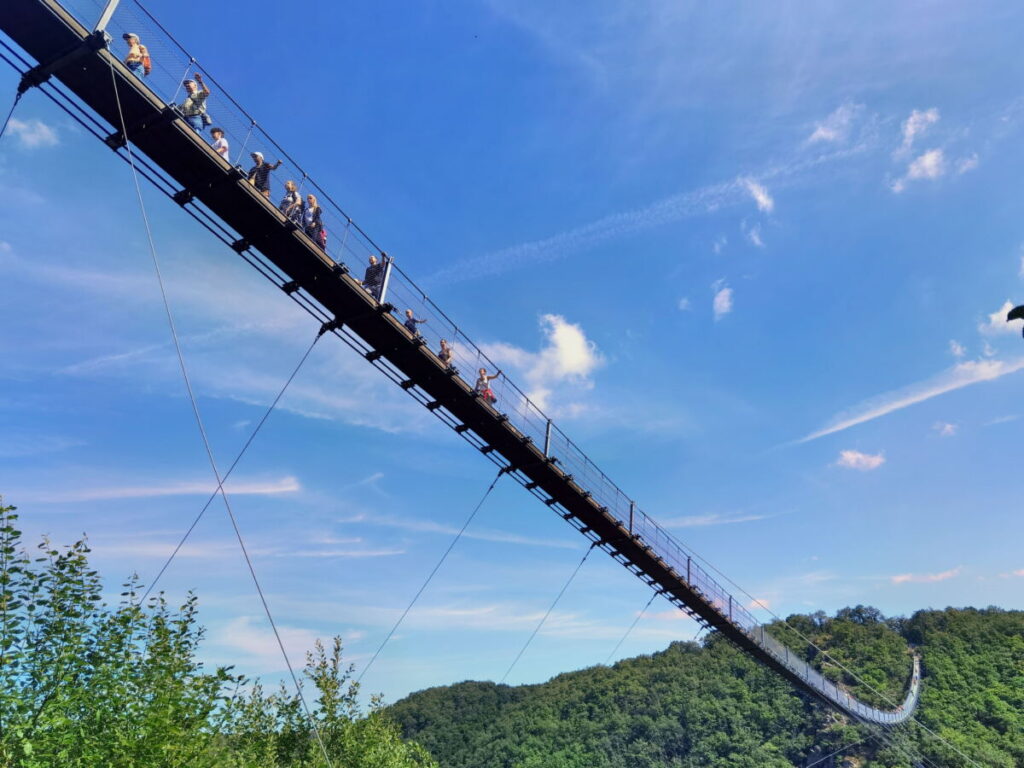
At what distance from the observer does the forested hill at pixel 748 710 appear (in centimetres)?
5694

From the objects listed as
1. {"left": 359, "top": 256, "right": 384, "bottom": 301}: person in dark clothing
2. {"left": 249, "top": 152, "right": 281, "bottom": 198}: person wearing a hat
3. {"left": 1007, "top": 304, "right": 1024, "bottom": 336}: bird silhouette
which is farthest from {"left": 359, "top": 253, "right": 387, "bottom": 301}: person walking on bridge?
{"left": 1007, "top": 304, "right": 1024, "bottom": 336}: bird silhouette

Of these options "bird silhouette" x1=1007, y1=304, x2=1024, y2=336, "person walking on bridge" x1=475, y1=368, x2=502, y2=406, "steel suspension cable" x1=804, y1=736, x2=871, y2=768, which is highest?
"person walking on bridge" x1=475, y1=368, x2=502, y2=406

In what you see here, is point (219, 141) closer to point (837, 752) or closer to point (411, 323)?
point (411, 323)

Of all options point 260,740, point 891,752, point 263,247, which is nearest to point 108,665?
point 260,740

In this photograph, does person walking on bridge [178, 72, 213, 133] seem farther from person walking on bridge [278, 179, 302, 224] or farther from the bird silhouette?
the bird silhouette

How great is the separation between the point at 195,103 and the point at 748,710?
86192 mm

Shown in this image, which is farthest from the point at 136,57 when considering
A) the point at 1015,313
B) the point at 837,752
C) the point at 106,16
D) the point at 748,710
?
the point at 748,710

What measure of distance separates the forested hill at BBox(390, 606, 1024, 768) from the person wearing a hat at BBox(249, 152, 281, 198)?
48.2 metres

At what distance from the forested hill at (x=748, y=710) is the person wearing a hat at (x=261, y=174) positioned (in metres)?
48.2

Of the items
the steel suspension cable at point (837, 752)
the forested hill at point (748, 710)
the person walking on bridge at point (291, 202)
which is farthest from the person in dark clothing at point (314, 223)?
the steel suspension cable at point (837, 752)

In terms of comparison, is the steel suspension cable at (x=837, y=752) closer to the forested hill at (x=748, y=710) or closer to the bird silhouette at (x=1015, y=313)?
the forested hill at (x=748, y=710)

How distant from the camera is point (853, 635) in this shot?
251 ft

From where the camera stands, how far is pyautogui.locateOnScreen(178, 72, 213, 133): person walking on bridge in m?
9.53

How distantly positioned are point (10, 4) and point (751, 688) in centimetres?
9214
